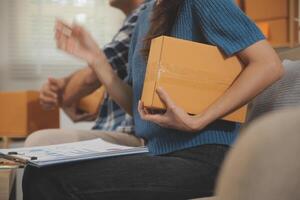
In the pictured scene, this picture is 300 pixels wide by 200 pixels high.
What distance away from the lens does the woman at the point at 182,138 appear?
84 centimetres

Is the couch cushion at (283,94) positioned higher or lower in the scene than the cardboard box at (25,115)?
higher

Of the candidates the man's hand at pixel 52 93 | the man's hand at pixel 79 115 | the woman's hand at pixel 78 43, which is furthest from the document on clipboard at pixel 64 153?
the man's hand at pixel 79 115

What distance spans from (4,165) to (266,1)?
2192 mm

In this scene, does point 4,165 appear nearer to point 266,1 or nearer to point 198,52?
point 198,52

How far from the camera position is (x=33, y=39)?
3.46 metres

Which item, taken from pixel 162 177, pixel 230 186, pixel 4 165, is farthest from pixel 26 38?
pixel 230 186

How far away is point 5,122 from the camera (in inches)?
96.0

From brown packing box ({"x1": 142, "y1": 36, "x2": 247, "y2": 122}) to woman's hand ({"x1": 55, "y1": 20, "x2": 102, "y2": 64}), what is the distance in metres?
0.46

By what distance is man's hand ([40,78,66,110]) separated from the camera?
67.0 inches

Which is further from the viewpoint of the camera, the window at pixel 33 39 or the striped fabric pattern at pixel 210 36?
the window at pixel 33 39

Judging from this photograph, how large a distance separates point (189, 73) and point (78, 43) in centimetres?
57

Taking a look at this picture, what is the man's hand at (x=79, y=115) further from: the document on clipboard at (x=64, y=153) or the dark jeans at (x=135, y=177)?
the dark jeans at (x=135, y=177)

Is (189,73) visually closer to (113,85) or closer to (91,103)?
(113,85)

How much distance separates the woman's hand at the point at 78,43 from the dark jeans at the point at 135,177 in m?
0.52
